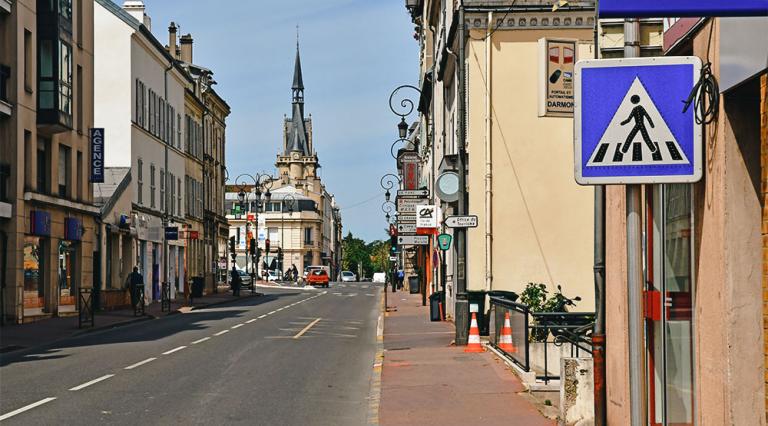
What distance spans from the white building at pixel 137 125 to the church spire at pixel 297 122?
11571cm

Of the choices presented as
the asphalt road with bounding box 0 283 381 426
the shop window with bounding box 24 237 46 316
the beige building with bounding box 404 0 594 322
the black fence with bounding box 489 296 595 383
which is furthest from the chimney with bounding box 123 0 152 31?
the black fence with bounding box 489 296 595 383

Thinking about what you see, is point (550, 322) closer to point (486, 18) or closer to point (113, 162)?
point (486, 18)

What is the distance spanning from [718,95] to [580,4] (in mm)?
19714

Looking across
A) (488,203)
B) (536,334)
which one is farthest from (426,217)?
(536,334)

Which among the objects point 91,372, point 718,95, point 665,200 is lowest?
point 91,372

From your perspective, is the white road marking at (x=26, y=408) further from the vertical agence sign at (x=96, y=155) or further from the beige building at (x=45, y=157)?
the vertical agence sign at (x=96, y=155)

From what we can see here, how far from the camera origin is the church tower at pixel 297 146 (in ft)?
554

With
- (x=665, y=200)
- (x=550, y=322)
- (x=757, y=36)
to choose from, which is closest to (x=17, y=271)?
(x=550, y=322)

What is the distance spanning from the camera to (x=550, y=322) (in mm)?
17297

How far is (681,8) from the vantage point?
527 centimetres

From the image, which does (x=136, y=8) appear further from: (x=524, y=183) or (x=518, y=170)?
(x=524, y=183)

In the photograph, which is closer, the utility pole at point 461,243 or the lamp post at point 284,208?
the utility pole at point 461,243

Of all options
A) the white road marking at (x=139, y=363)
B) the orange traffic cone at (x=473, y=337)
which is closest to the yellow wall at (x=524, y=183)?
the orange traffic cone at (x=473, y=337)

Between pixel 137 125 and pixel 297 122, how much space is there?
4966 inches
